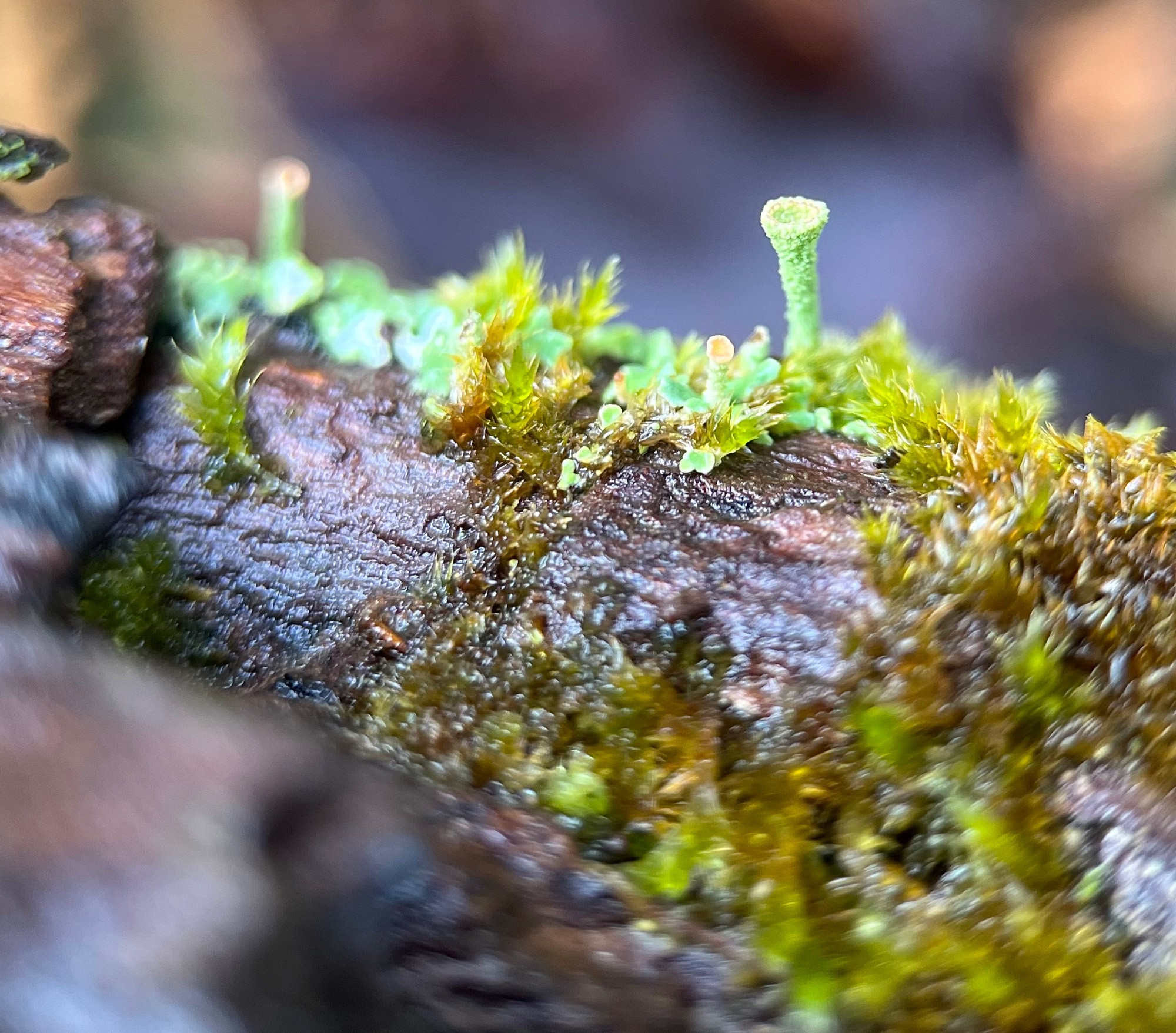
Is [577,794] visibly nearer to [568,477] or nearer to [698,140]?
[568,477]

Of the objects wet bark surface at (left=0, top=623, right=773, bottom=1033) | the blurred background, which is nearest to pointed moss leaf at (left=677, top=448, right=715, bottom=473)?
wet bark surface at (left=0, top=623, right=773, bottom=1033)

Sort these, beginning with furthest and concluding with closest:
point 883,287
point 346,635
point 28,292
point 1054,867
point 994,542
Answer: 1. point 883,287
2. point 28,292
3. point 346,635
4. point 994,542
5. point 1054,867

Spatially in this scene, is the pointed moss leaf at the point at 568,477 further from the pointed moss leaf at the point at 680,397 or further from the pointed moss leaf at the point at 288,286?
the pointed moss leaf at the point at 288,286

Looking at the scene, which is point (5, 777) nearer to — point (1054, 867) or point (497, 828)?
point (497, 828)

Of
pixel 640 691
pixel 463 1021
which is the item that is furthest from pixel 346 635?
pixel 463 1021

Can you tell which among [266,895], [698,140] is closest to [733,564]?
[266,895]

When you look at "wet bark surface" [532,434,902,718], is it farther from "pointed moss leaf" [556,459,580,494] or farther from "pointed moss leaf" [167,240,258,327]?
"pointed moss leaf" [167,240,258,327]
